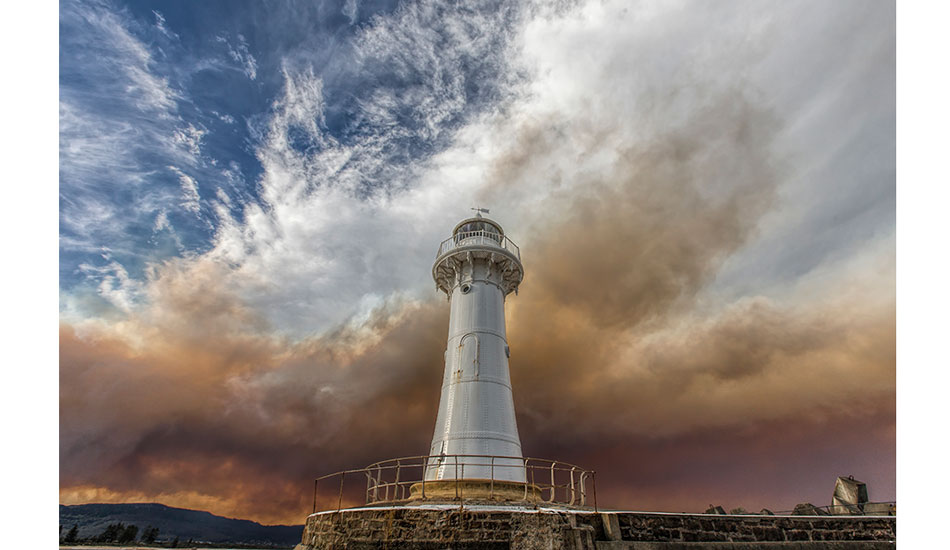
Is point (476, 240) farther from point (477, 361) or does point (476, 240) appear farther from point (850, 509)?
point (850, 509)

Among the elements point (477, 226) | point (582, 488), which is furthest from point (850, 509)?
point (477, 226)

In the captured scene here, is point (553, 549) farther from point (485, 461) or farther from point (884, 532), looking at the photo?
point (884, 532)

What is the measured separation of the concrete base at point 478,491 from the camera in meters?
12.9

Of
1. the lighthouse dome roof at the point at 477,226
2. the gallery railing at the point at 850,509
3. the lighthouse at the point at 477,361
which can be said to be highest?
the lighthouse dome roof at the point at 477,226

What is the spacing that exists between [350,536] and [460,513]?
297cm

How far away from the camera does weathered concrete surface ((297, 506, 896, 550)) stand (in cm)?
951

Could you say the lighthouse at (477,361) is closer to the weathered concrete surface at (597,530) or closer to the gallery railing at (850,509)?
the weathered concrete surface at (597,530)

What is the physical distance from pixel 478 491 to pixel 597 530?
4399 millimetres

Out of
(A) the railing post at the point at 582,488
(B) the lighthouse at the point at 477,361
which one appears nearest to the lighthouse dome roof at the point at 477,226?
(B) the lighthouse at the point at 477,361

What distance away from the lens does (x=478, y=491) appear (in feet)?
43.8

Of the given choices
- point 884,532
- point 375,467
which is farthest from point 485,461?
point 884,532

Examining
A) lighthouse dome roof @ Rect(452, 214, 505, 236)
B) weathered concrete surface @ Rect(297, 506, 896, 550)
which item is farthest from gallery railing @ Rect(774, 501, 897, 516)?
lighthouse dome roof @ Rect(452, 214, 505, 236)

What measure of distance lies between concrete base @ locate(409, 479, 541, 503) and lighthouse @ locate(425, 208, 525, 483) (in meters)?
0.47

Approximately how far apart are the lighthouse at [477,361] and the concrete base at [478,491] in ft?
1.56
